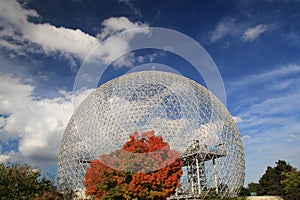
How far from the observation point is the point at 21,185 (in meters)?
18.1

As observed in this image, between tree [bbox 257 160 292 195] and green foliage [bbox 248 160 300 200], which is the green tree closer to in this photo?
green foliage [bbox 248 160 300 200]

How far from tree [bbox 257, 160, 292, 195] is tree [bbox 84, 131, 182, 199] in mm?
21553

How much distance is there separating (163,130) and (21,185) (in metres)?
10.8

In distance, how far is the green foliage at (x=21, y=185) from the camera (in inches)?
680

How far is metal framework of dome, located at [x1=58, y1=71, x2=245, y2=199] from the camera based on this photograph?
23859 mm

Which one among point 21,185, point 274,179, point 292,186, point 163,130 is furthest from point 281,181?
point 21,185

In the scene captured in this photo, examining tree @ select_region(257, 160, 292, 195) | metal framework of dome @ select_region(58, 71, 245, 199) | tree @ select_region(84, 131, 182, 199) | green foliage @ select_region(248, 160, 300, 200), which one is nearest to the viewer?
tree @ select_region(84, 131, 182, 199)

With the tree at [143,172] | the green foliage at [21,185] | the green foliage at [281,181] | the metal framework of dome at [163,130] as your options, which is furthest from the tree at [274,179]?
the green foliage at [21,185]

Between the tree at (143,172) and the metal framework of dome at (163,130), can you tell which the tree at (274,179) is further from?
the tree at (143,172)

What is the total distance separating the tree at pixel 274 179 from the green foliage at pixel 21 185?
26.1m

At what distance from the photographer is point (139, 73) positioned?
92.3ft

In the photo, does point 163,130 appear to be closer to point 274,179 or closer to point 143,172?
point 143,172

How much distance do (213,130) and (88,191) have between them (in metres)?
11.9

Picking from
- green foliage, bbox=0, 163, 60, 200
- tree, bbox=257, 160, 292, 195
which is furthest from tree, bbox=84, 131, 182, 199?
tree, bbox=257, 160, 292, 195
